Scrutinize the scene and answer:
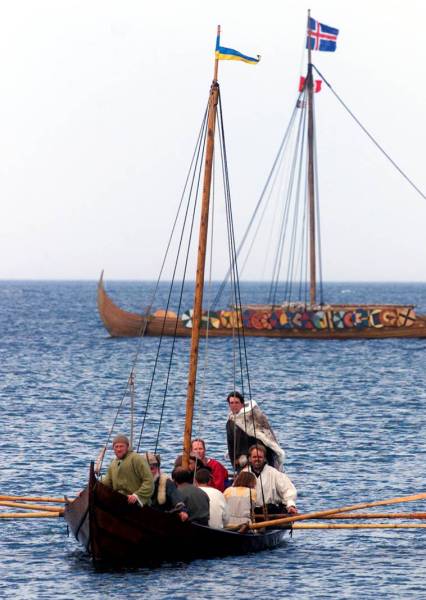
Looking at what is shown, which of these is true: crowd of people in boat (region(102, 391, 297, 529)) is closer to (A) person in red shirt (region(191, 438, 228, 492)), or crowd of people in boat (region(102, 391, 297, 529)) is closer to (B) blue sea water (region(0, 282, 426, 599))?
Answer: (A) person in red shirt (region(191, 438, 228, 492))

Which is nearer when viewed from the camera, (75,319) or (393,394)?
(393,394)

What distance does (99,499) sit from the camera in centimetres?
2273

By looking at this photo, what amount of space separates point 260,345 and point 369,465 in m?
57.5

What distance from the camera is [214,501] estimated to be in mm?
24469

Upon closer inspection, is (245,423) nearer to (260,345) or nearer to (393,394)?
(393,394)

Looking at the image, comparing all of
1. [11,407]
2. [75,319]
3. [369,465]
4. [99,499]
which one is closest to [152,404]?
[11,407]

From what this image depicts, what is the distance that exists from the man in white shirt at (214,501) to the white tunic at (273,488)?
→ 1.17 metres

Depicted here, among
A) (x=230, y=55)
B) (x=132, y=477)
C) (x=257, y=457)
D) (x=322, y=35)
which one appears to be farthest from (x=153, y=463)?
(x=322, y=35)

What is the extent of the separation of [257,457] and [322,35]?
196 ft

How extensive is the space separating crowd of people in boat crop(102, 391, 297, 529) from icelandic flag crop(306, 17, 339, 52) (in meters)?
57.4

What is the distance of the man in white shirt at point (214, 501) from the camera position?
80.2 ft

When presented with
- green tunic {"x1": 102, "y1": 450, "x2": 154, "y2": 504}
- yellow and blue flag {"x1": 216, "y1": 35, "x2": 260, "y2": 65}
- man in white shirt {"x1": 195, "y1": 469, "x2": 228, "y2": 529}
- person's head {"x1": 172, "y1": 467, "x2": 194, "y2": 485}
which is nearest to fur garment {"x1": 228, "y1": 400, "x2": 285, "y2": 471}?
man in white shirt {"x1": 195, "y1": 469, "x2": 228, "y2": 529}

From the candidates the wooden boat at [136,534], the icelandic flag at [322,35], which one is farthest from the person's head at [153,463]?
the icelandic flag at [322,35]

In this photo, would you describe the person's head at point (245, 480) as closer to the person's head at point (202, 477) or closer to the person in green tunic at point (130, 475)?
the person's head at point (202, 477)
